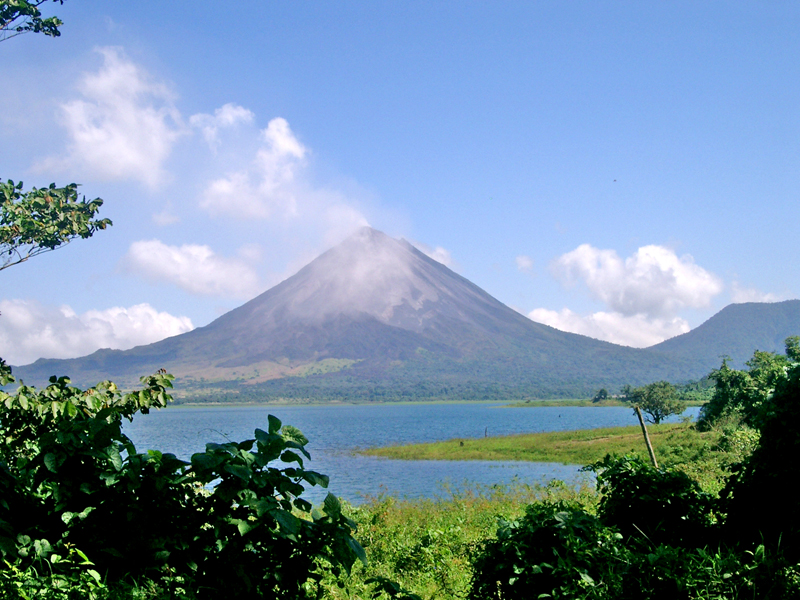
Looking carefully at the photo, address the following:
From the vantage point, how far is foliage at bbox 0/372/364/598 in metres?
2.69

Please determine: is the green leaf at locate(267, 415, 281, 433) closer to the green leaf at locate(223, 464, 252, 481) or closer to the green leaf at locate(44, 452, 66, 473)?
the green leaf at locate(223, 464, 252, 481)

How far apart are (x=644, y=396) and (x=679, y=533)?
7086 cm

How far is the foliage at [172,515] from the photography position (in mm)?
2686

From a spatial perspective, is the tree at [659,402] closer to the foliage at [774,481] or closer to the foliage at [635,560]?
the foliage at [635,560]

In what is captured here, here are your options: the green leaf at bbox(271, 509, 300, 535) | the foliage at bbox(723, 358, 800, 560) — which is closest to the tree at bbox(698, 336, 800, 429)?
the foliage at bbox(723, 358, 800, 560)

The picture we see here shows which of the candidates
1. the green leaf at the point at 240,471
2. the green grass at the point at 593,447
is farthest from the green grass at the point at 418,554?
the green grass at the point at 593,447

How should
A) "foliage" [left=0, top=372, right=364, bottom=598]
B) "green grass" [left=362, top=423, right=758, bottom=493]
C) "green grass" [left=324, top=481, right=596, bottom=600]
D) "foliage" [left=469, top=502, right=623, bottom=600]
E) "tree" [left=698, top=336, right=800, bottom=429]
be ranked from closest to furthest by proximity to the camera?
"foliage" [left=0, top=372, right=364, bottom=598]
"foliage" [left=469, top=502, right=623, bottom=600]
"green grass" [left=324, top=481, right=596, bottom=600]
"green grass" [left=362, top=423, right=758, bottom=493]
"tree" [left=698, top=336, right=800, bottom=429]

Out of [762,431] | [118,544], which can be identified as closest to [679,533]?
[762,431]

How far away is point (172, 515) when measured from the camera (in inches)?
113

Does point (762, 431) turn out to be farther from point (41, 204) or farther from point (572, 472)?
point (572, 472)

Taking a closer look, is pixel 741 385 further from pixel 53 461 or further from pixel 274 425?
pixel 53 461

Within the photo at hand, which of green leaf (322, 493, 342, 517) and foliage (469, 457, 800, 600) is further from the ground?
green leaf (322, 493, 342, 517)

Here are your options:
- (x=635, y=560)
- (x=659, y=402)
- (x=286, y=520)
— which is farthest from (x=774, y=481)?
(x=659, y=402)

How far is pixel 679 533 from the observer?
4.82 meters
